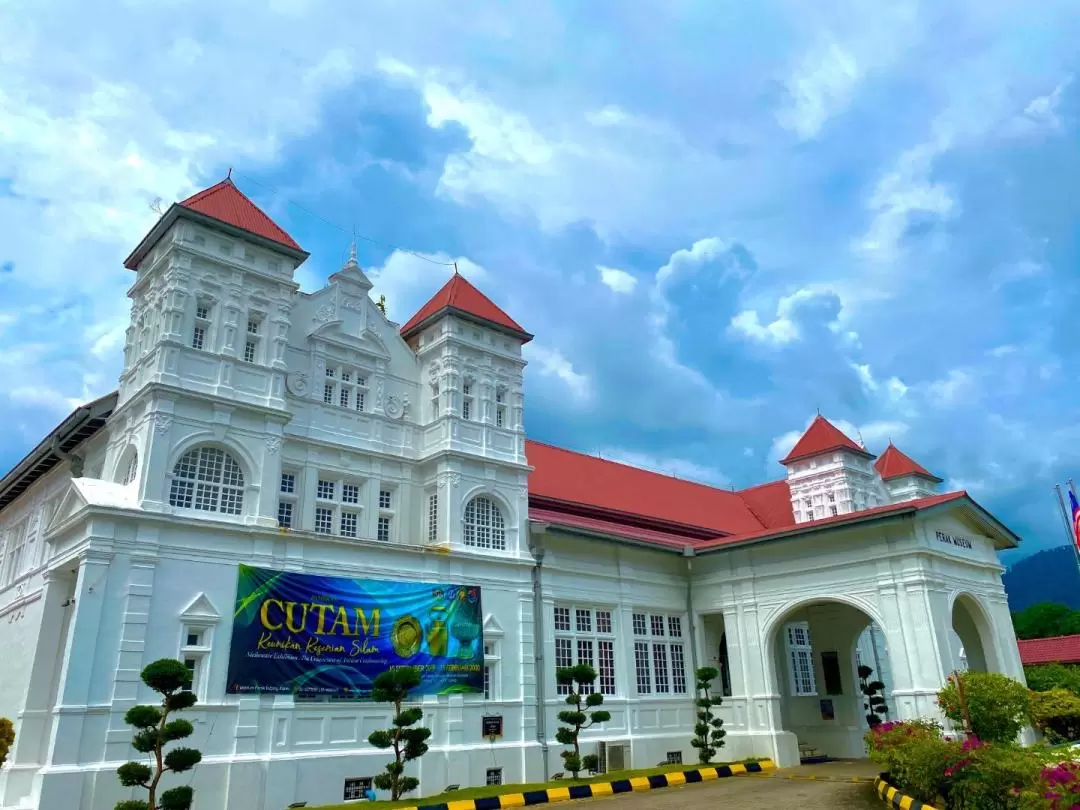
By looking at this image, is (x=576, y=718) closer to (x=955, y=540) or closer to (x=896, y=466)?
(x=955, y=540)

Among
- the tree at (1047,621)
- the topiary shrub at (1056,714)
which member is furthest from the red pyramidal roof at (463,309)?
the tree at (1047,621)

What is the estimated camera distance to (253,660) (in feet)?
63.2

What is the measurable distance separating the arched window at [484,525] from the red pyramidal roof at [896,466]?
28418 millimetres

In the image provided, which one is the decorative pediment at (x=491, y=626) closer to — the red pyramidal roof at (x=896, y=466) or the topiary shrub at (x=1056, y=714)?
the topiary shrub at (x=1056, y=714)

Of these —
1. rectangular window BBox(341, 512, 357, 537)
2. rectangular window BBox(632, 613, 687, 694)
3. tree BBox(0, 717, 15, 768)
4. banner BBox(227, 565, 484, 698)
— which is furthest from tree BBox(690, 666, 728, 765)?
tree BBox(0, 717, 15, 768)

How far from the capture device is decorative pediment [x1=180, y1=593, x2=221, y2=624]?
734 inches

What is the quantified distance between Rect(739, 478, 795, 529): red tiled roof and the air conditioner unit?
19.1 metres

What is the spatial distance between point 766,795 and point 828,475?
26.6 metres

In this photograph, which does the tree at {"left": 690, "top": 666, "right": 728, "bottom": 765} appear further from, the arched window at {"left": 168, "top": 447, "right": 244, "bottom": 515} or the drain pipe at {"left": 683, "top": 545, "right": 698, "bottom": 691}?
the arched window at {"left": 168, "top": 447, "right": 244, "bottom": 515}

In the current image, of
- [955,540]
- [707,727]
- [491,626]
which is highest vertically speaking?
[955,540]

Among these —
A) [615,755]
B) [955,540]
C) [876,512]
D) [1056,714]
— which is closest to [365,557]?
[615,755]

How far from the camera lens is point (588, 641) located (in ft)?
88.4

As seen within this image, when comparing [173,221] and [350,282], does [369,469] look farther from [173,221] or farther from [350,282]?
[173,221]

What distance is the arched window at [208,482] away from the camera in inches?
782
